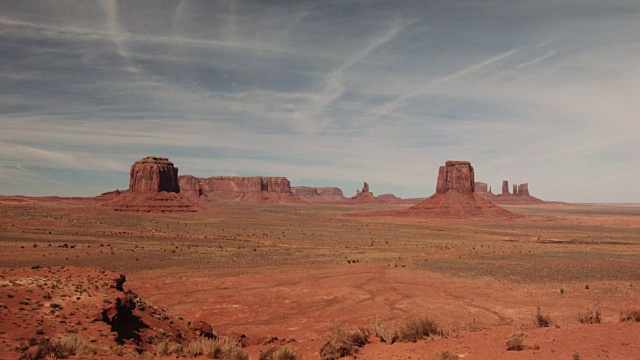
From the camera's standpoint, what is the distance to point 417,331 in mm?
13211

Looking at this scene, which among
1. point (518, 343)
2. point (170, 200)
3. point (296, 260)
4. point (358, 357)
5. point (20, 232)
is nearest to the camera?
point (518, 343)

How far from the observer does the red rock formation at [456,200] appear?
116188mm

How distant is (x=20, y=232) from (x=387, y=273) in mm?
52635

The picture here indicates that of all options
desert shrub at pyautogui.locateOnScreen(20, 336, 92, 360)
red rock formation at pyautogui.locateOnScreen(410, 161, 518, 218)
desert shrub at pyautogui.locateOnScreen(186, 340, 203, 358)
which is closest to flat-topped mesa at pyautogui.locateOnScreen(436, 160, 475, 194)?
red rock formation at pyautogui.locateOnScreen(410, 161, 518, 218)

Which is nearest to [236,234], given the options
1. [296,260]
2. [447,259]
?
[296,260]

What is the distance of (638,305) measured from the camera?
22172 millimetres

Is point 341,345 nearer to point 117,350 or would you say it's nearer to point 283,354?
point 283,354

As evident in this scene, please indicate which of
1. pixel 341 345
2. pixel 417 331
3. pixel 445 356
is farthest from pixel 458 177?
pixel 445 356

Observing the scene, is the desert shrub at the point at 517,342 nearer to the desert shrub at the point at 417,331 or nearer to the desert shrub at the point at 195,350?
the desert shrub at the point at 417,331

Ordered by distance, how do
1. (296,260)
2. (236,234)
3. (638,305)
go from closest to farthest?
1. (638,305)
2. (296,260)
3. (236,234)

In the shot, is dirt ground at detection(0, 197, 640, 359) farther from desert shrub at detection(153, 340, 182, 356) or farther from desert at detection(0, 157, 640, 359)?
desert shrub at detection(153, 340, 182, 356)

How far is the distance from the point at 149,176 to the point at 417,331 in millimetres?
123939

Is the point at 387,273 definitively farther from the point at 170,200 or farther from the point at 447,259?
the point at 170,200

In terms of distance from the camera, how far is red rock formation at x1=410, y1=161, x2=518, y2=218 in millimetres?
116188
